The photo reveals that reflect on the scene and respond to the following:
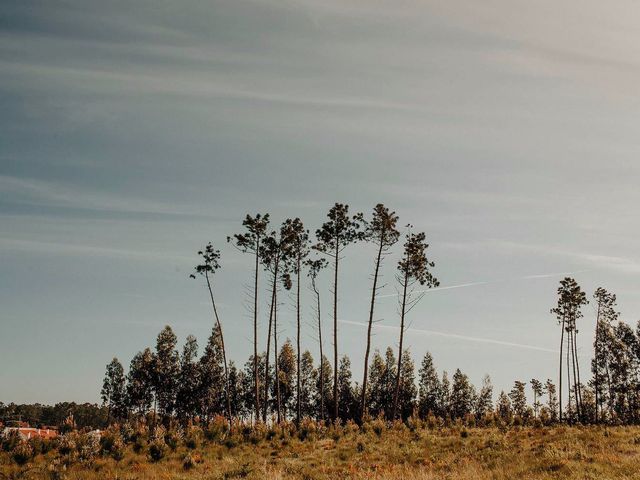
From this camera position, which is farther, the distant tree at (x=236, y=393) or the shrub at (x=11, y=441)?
the distant tree at (x=236, y=393)

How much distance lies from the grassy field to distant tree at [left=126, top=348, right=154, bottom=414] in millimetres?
53251

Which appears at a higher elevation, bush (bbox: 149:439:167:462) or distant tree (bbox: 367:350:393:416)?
bush (bbox: 149:439:167:462)

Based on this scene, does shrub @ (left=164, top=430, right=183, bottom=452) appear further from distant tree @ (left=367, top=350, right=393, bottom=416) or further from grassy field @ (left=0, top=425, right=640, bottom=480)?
distant tree @ (left=367, top=350, right=393, bottom=416)

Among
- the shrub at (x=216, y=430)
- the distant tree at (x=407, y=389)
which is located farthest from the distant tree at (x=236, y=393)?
the shrub at (x=216, y=430)

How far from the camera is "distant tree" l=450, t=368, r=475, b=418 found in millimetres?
92250

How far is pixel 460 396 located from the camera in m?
94.8

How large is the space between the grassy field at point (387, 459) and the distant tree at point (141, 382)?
175ft

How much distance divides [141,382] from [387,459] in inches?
2543

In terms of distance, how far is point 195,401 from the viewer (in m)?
70.6

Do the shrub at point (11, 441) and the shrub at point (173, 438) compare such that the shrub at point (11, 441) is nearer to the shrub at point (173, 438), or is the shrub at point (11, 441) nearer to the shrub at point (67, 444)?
the shrub at point (67, 444)

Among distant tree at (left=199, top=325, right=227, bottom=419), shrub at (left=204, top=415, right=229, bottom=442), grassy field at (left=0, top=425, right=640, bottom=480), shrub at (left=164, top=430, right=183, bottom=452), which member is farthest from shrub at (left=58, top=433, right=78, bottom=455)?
distant tree at (left=199, top=325, right=227, bottom=419)

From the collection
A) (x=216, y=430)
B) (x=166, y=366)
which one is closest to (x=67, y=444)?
(x=216, y=430)

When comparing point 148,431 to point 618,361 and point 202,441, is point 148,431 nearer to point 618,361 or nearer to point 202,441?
point 202,441

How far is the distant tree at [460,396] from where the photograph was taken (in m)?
92.2
